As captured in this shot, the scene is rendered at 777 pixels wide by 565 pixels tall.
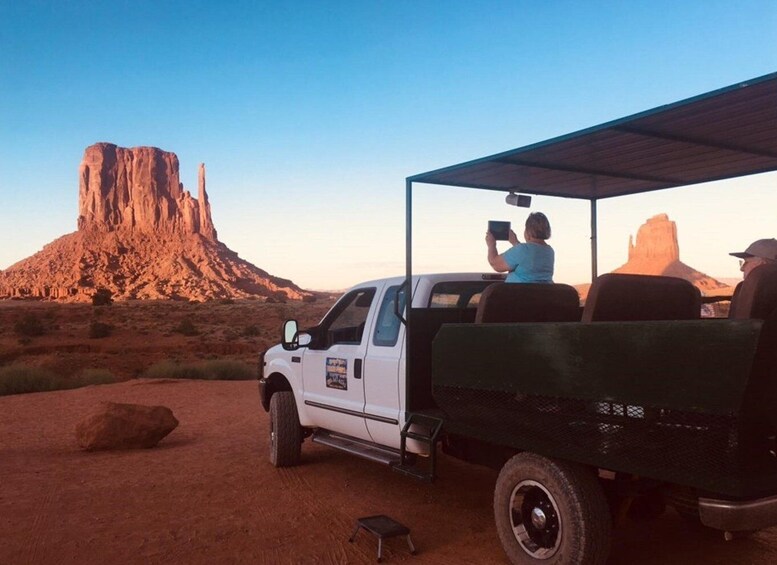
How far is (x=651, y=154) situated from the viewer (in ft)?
18.3

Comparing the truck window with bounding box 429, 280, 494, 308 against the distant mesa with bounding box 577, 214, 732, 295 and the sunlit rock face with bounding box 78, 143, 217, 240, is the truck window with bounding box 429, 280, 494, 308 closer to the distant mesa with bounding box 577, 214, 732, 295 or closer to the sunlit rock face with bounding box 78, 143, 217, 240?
the distant mesa with bounding box 577, 214, 732, 295

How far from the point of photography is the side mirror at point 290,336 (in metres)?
7.15

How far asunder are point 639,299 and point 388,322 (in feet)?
7.49

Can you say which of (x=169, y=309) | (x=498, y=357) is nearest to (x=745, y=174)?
(x=498, y=357)

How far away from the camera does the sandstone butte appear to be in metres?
89.0

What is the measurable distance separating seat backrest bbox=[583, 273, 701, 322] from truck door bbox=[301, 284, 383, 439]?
8.11ft

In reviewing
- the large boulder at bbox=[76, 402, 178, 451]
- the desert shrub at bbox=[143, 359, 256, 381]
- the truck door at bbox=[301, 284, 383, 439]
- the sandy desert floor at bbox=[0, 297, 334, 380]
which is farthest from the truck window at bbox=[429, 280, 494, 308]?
the sandy desert floor at bbox=[0, 297, 334, 380]

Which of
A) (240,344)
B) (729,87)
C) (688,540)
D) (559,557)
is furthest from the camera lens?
(240,344)

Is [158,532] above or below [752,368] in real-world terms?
below

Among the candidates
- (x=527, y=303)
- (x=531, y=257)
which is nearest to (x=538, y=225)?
(x=531, y=257)

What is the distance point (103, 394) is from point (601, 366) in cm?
1411

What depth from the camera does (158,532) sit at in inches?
217

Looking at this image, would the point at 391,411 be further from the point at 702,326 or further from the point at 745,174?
the point at 745,174

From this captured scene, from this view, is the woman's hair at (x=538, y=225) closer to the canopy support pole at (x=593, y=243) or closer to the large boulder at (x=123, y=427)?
the canopy support pole at (x=593, y=243)
